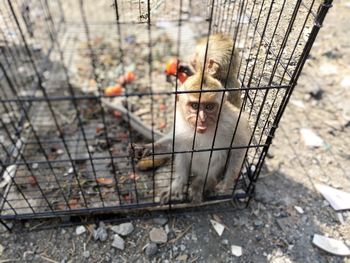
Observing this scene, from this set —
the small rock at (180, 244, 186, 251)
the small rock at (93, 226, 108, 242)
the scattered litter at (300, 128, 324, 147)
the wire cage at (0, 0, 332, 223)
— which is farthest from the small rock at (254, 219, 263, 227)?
the small rock at (93, 226, 108, 242)

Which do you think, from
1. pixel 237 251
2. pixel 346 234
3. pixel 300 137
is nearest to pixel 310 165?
pixel 300 137

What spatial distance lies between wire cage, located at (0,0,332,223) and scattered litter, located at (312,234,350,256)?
24.1 inches

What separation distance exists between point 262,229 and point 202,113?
114 centimetres

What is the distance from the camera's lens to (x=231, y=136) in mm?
2238

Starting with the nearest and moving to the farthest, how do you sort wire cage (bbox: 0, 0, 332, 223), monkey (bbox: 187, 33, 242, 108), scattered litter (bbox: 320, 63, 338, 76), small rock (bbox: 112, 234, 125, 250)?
1. wire cage (bbox: 0, 0, 332, 223)
2. small rock (bbox: 112, 234, 125, 250)
3. monkey (bbox: 187, 33, 242, 108)
4. scattered litter (bbox: 320, 63, 338, 76)

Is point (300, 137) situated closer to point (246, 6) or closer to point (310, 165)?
point (310, 165)

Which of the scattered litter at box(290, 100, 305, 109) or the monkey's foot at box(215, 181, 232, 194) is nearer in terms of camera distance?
the monkey's foot at box(215, 181, 232, 194)

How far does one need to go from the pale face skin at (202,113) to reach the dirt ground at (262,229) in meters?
0.89

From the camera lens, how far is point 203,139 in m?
2.27

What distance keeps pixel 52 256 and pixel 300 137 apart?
2506 millimetres

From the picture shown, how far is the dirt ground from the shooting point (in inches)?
92.7

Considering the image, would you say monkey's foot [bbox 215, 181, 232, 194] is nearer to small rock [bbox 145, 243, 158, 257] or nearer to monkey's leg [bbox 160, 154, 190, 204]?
monkey's leg [bbox 160, 154, 190, 204]

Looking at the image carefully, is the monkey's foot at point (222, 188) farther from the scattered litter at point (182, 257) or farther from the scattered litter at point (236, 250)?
the scattered litter at point (182, 257)

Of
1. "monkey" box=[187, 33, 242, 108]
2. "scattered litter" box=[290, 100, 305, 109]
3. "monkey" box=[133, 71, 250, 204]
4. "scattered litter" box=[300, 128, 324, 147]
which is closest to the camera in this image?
"monkey" box=[133, 71, 250, 204]
